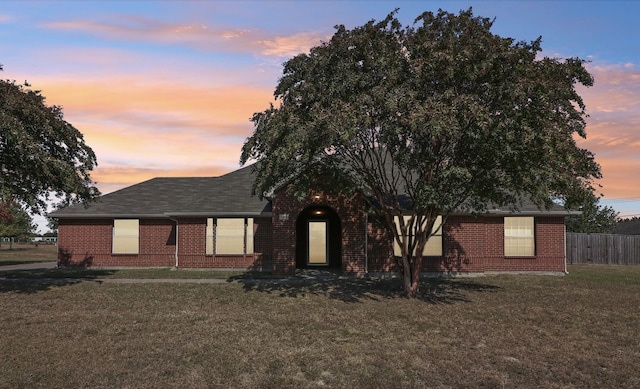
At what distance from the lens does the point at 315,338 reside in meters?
9.48

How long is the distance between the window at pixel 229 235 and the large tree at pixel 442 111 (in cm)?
1007

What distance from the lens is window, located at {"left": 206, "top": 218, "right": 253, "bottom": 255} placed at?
2386 cm

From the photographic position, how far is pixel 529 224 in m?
22.6

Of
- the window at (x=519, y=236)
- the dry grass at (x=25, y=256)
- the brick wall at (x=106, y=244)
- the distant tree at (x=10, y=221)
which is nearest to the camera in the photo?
the window at (x=519, y=236)

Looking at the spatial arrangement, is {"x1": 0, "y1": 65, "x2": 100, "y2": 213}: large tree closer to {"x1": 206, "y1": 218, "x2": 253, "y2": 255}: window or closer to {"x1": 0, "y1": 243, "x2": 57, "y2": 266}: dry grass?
{"x1": 206, "y1": 218, "x2": 253, "y2": 255}: window

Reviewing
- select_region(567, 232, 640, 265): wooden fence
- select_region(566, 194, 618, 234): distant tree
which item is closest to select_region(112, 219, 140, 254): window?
select_region(567, 232, 640, 265): wooden fence

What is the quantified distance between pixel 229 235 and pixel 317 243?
189 inches

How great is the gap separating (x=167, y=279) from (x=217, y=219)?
208 inches

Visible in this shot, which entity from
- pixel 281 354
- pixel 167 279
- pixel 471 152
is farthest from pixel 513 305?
pixel 167 279

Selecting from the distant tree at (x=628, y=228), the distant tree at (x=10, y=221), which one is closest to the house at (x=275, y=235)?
the distant tree at (x=10, y=221)

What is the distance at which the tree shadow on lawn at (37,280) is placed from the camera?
16.9 m

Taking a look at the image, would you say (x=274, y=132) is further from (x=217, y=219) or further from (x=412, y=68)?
(x=217, y=219)

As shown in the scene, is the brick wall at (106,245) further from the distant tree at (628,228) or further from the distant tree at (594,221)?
the distant tree at (628,228)

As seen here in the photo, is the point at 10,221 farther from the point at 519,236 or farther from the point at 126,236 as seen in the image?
the point at 519,236
